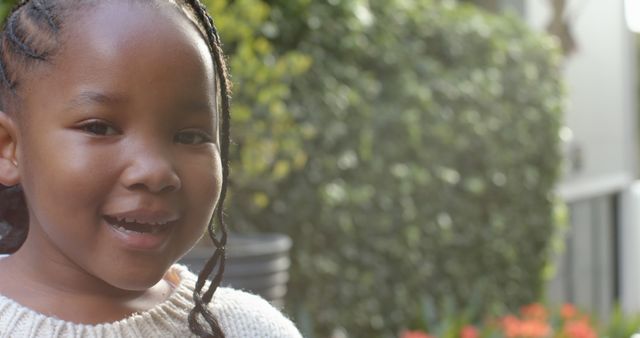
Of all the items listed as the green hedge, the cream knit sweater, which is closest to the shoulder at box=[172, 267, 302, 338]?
the cream knit sweater

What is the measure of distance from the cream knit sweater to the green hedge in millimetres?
2994

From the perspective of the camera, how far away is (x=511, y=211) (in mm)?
8172

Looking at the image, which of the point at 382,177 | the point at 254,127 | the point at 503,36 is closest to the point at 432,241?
the point at 382,177

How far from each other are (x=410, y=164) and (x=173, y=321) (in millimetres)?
5217

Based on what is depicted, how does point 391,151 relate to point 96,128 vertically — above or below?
below

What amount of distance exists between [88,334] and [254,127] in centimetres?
330

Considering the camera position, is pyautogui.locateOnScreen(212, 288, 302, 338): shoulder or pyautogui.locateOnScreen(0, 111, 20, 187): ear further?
pyautogui.locateOnScreen(212, 288, 302, 338): shoulder

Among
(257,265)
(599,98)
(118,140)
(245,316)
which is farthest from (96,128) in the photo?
(599,98)

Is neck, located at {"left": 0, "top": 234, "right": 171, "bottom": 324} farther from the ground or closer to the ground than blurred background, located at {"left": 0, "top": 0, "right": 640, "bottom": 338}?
farther from the ground

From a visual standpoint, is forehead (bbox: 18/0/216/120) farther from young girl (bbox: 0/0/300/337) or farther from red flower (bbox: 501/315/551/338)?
red flower (bbox: 501/315/551/338)

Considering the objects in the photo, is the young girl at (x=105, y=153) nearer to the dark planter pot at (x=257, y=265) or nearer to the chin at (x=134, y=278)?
the chin at (x=134, y=278)

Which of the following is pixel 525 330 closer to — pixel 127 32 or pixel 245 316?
pixel 245 316

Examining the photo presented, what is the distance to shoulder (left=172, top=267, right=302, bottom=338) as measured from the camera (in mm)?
1737

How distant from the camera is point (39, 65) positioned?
4.88 feet
